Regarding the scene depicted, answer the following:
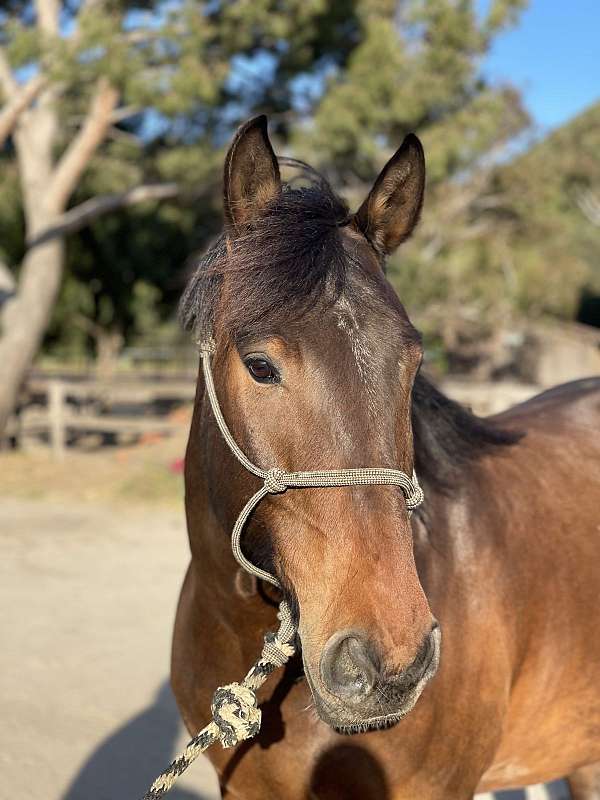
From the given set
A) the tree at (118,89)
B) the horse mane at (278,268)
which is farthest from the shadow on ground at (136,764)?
the tree at (118,89)

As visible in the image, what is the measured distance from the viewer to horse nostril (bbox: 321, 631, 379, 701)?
4.27ft

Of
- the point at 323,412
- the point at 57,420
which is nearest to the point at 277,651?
the point at 323,412

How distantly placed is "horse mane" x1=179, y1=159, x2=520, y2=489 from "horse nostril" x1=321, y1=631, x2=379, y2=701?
613 millimetres

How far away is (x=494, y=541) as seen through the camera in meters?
2.18

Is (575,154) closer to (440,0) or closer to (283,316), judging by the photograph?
(440,0)

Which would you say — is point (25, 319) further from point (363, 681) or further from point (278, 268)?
point (363, 681)

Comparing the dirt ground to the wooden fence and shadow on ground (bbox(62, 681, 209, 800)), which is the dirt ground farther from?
the wooden fence

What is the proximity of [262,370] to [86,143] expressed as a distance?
10.7 m

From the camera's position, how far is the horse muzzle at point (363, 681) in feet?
4.27

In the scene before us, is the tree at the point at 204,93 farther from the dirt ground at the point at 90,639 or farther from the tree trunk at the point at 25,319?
the dirt ground at the point at 90,639

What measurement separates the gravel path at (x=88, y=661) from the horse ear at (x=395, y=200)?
2541mm

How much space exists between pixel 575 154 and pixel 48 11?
2160 cm

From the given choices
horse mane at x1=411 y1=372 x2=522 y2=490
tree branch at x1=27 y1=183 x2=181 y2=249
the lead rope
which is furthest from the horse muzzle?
tree branch at x1=27 y1=183 x2=181 y2=249

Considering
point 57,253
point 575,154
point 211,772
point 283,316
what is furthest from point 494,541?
point 575,154
